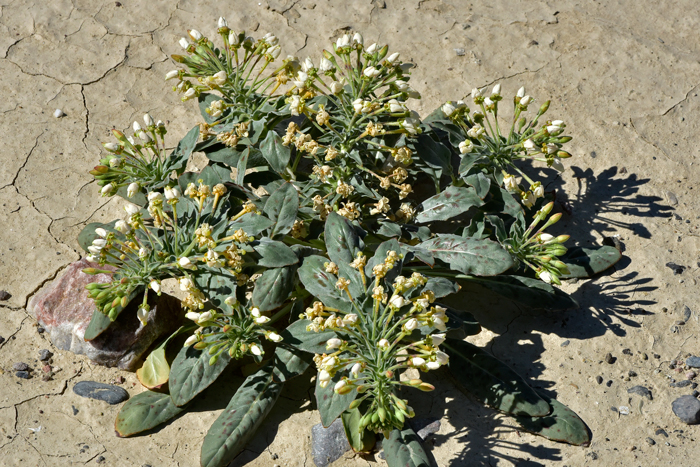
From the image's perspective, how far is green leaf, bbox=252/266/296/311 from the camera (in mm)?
2977

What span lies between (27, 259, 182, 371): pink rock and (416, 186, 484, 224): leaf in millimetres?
1503

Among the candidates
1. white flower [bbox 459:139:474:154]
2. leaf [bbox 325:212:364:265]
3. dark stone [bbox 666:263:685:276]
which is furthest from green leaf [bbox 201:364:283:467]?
dark stone [bbox 666:263:685:276]

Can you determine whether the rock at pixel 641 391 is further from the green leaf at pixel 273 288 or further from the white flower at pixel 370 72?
the white flower at pixel 370 72

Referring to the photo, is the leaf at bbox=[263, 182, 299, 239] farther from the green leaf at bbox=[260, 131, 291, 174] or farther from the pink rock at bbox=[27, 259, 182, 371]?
the pink rock at bbox=[27, 259, 182, 371]

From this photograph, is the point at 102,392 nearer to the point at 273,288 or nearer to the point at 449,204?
A: the point at 273,288

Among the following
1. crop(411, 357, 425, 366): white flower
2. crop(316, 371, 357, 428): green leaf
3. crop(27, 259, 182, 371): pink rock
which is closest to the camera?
crop(411, 357, 425, 366): white flower

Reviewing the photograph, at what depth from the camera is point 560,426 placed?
10.1 feet

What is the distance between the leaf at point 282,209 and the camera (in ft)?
10.3

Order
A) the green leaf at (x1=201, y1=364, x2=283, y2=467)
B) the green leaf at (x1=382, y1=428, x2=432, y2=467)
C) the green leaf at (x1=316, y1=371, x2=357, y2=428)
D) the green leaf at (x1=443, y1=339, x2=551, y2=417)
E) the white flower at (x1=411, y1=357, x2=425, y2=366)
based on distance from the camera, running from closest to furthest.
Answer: the white flower at (x1=411, y1=357, x2=425, y2=366) → the green leaf at (x1=316, y1=371, x2=357, y2=428) → the green leaf at (x1=382, y1=428, x2=432, y2=467) → the green leaf at (x1=201, y1=364, x2=283, y2=467) → the green leaf at (x1=443, y1=339, x2=551, y2=417)

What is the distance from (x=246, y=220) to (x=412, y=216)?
3.10 feet

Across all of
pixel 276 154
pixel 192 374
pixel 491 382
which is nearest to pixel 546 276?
pixel 491 382

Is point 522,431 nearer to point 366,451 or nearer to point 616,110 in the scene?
point 366,451

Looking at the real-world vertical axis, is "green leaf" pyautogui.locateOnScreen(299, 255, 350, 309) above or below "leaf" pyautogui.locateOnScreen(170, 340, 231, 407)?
above

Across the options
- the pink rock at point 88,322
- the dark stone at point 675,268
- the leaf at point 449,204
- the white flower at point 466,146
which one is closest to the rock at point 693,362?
the dark stone at point 675,268
